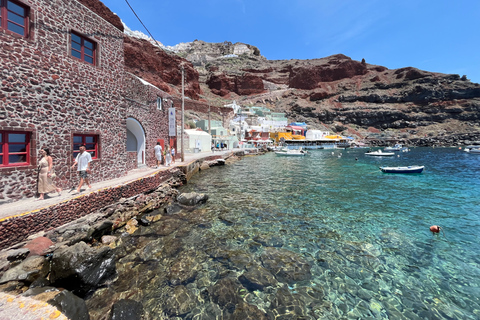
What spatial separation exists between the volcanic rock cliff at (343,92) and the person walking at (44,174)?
58.4m

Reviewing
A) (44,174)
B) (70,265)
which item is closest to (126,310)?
→ (70,265)

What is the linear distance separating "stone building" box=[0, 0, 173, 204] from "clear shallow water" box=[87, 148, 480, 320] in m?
4.19

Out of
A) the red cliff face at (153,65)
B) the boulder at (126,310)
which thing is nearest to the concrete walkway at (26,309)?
the boulder at (126,310)

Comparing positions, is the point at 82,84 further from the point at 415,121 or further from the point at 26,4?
the point at 415,121

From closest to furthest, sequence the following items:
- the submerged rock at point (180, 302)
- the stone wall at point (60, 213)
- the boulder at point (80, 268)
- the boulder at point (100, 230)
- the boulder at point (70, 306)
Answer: the boulder at point (70, 306) → the submerged rock at point (180, 302) → the boulder at point (80, 268) → the stone wall at point (60, 213) → the boulder at point (100, 230)

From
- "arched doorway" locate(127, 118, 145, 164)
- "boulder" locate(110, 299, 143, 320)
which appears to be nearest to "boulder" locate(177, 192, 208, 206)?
"arched doorway" locate(127, 118, 145, 164)

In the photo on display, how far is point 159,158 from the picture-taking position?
15.9m

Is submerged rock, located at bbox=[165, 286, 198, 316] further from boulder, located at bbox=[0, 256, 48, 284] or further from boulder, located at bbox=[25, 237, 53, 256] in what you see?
boulder, located at bbox=[25, 237, 53, 256]

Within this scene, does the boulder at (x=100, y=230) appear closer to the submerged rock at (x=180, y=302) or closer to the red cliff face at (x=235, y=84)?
the submerged rock at (x=180, y=302)

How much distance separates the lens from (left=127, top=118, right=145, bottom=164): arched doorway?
14.5 m

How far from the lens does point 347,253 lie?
20.2ft

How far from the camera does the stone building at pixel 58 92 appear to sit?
6383mm

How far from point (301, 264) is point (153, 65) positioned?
75.7 metres

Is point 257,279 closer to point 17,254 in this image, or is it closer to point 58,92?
point 17,254
